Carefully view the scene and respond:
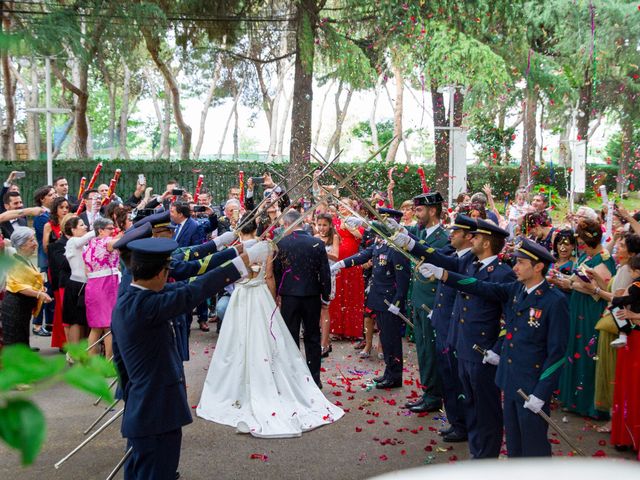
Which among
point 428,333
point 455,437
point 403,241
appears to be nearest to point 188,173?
point 428,333

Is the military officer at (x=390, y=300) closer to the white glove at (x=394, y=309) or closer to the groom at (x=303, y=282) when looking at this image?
the white glove at (x=394, y=309)

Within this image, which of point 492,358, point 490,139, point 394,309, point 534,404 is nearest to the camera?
point 534,404

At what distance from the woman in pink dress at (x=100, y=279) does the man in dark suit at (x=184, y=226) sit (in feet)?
3.60

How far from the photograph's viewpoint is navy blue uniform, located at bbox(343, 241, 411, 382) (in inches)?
313

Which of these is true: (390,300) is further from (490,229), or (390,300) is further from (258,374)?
(490,229)

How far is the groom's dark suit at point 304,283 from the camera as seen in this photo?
7664 millimetres

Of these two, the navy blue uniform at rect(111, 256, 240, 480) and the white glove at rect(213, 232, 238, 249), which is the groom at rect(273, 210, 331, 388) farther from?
the navy blue uniform at rect(111, 256, 240, 480)

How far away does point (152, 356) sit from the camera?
161 inches

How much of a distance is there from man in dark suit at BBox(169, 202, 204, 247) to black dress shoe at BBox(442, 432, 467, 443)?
4628 millimetres

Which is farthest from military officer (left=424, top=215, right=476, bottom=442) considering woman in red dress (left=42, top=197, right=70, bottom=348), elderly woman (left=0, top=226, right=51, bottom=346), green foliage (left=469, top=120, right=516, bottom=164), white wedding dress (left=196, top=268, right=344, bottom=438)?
green foliage (left=469, top=120, right=516, bottom=164)

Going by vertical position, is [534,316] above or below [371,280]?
above

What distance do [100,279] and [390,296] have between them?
3616 millimetres

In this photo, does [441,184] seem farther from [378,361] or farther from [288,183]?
[378,361]

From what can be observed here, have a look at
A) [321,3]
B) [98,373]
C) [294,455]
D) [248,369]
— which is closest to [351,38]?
[321,3]
